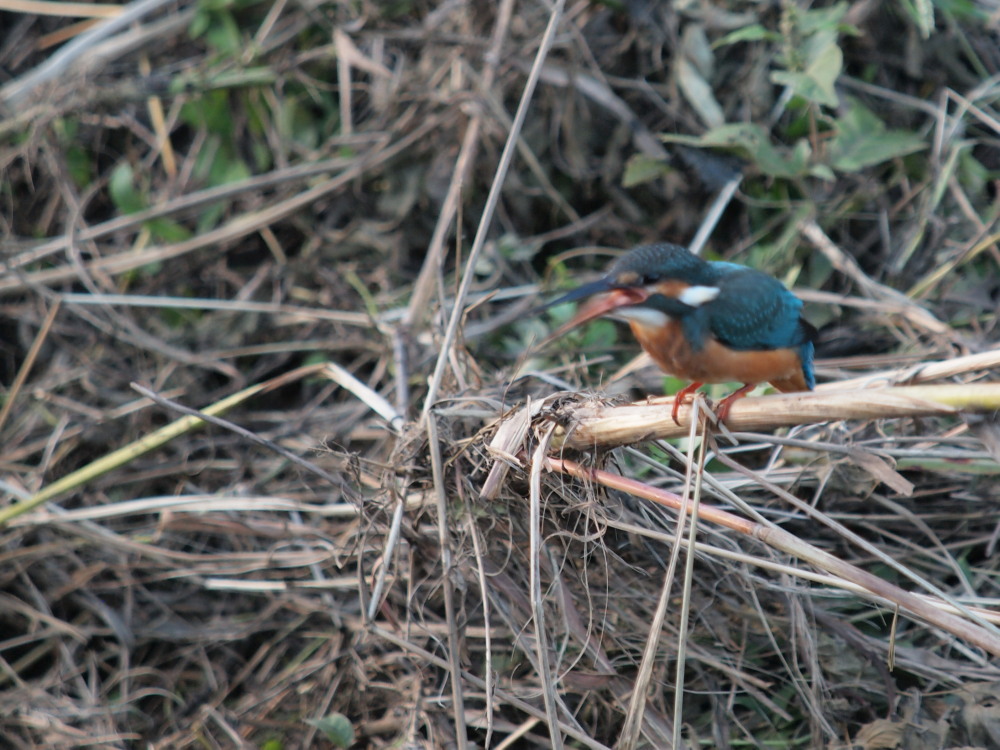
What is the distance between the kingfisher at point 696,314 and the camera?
216 centimetres

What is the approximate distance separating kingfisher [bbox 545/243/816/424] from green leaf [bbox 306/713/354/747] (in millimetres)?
1254

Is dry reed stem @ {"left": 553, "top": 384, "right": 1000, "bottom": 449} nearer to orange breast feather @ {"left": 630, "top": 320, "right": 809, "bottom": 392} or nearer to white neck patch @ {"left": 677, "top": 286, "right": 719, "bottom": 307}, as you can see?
orange breast feather @ {"left": 630, "top": 320, "right": 809, "bottom": 392}

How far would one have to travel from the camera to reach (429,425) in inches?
88.0

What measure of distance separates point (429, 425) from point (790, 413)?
90 cm

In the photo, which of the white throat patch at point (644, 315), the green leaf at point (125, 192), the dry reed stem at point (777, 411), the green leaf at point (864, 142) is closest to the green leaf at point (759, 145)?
the green leaf at point (864, 142)

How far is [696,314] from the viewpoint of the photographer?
2.24m

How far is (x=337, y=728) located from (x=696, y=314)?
151 cm

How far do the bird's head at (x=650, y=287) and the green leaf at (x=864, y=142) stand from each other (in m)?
1.45

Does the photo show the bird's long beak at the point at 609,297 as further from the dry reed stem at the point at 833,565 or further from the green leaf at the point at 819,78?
the green leaf at the point at 819,78

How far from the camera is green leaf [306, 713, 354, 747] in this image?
2.52m

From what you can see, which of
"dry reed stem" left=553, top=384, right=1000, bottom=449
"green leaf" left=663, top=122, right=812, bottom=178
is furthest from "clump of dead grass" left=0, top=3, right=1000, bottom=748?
"green leaf" left=663, top=122, right=812, bottom=178

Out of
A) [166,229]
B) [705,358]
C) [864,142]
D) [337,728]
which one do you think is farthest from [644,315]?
[166,229]

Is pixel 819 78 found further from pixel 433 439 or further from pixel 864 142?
pixel 433 439

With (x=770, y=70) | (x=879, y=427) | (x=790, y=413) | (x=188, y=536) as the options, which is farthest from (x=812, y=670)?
(x=770, y=70)
